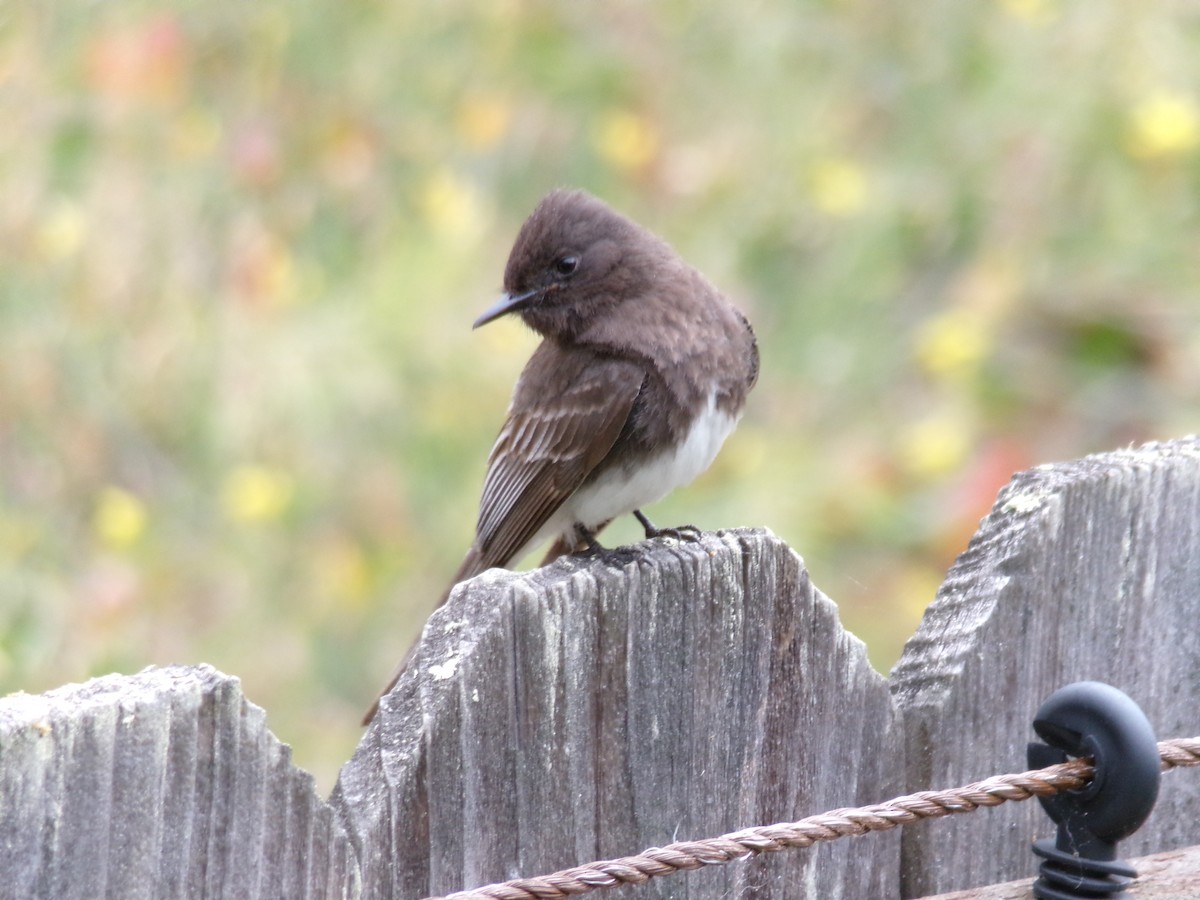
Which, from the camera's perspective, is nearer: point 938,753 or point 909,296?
point 938,753

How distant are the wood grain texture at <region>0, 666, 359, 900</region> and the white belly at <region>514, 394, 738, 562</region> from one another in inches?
62.4

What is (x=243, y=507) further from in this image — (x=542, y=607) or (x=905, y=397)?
(x=542, y=607)

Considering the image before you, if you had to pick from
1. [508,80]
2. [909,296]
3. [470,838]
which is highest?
[508,80]

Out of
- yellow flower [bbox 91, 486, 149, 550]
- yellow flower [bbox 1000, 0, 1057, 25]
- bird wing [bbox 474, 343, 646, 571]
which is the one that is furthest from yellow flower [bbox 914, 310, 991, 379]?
yellow flower [bbox 91, 486, 149, 550]

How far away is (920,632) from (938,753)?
0.45ft

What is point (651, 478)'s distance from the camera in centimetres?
298

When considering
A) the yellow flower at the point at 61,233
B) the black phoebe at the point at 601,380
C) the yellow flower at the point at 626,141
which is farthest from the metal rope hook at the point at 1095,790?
the yellow flower at the point at 626,141

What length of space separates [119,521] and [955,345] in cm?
195

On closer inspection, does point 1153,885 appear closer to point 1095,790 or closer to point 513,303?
point 1095,790

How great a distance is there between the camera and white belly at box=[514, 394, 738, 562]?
116 inches

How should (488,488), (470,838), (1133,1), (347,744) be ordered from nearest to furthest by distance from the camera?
(470,838) < (488,488) < (347,744) < (1133,1)

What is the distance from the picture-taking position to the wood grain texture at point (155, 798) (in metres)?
1.27

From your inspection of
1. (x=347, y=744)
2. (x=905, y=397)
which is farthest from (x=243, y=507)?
(x=905, y=397)

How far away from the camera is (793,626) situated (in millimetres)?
1730
